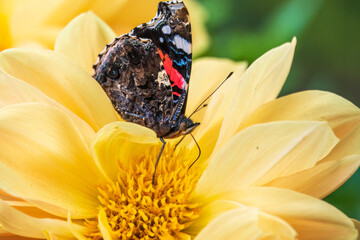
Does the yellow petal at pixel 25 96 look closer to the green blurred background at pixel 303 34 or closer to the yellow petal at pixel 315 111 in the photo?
the yellow petal at pixel 315 111

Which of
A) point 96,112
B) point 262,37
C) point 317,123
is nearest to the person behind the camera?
point 317,123

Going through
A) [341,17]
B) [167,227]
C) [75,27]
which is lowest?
[167,227]

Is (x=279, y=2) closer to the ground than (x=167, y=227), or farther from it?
farther from it

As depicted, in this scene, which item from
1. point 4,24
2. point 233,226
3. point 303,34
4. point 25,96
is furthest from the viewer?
point 303,34

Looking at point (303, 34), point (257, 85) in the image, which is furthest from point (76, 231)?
point (303, 34)

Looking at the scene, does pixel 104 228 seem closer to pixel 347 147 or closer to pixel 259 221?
pixel 259 221

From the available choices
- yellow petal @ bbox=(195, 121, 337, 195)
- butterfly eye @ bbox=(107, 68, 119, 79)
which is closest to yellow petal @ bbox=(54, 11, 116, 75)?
butterfly eye @ bbox=(107, 68, 119, 79)

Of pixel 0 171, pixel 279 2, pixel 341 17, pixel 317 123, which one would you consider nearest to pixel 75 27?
pixel 0 171

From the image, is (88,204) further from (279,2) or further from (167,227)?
(279,2)
